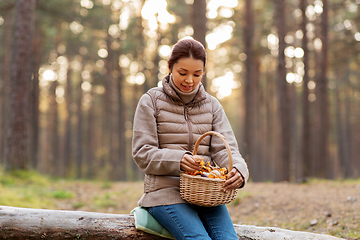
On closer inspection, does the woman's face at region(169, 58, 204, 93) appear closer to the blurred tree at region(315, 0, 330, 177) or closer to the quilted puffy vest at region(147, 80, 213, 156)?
the quilted puffy vest at region(147, 80, 213, 156)

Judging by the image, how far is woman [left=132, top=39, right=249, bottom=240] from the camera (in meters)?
2.54

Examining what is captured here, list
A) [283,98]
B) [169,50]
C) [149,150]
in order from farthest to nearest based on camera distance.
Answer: [169,50]
[283,98]
[149,150]

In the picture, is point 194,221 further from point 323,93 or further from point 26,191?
point 323,93

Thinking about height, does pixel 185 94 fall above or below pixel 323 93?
below

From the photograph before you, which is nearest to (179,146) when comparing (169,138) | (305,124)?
(169,138)

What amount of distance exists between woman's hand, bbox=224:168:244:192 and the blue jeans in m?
0.35

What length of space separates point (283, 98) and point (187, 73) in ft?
28.2

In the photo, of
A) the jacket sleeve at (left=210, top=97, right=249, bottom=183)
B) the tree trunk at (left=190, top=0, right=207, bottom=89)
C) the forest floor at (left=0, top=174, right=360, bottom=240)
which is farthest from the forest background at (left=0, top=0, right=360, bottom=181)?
the jacket sleeve at (left=210, top=97, right=249, bottom=183)

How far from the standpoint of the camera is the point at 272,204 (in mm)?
6387

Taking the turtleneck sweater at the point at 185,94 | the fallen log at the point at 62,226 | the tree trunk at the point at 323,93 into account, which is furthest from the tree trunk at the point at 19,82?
the tree trunk at the point at 323,93

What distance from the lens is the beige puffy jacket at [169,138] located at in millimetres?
2605

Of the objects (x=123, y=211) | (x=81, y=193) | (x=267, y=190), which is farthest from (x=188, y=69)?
(x=81, y=193)

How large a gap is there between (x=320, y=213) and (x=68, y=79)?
19.0 metres

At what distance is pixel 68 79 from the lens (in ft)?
69.8
